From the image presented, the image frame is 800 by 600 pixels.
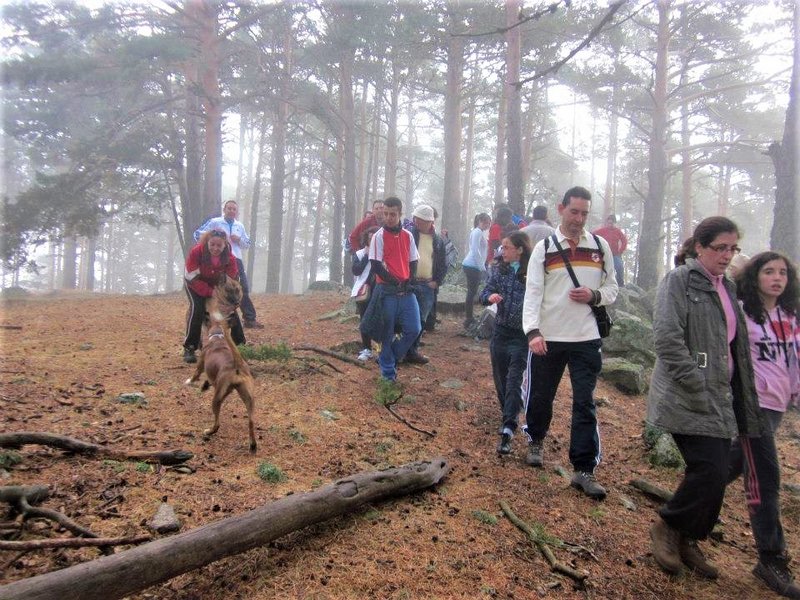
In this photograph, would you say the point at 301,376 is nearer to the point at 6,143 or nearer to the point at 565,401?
the point at 565,401

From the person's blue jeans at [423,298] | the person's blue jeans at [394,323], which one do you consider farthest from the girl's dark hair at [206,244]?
the person's blue jeans at [423,298]

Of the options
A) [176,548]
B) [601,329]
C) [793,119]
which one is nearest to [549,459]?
[601,329]

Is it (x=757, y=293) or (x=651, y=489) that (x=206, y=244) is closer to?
(x=651, y=489)

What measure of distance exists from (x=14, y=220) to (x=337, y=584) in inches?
633

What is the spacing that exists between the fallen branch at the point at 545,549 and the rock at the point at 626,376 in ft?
17.1

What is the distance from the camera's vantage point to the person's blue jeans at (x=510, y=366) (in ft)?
16.1

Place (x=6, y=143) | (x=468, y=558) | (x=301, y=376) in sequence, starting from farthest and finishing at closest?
(x=6, y=143), (x=301, y=376), (x=468, y=558)

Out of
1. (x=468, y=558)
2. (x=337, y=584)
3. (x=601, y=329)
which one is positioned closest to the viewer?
(x=337, y=584)

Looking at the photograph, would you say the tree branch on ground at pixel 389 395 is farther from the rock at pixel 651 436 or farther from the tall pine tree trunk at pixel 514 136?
the tall pine tree trunk at pixel 514 136

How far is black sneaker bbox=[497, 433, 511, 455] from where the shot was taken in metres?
4.79

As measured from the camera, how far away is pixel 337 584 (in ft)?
8.54

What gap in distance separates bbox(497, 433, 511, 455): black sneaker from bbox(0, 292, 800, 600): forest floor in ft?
0.43

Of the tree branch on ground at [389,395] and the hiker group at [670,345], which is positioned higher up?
the hiker group at [670,345]

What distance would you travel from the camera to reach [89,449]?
12.1 ft
